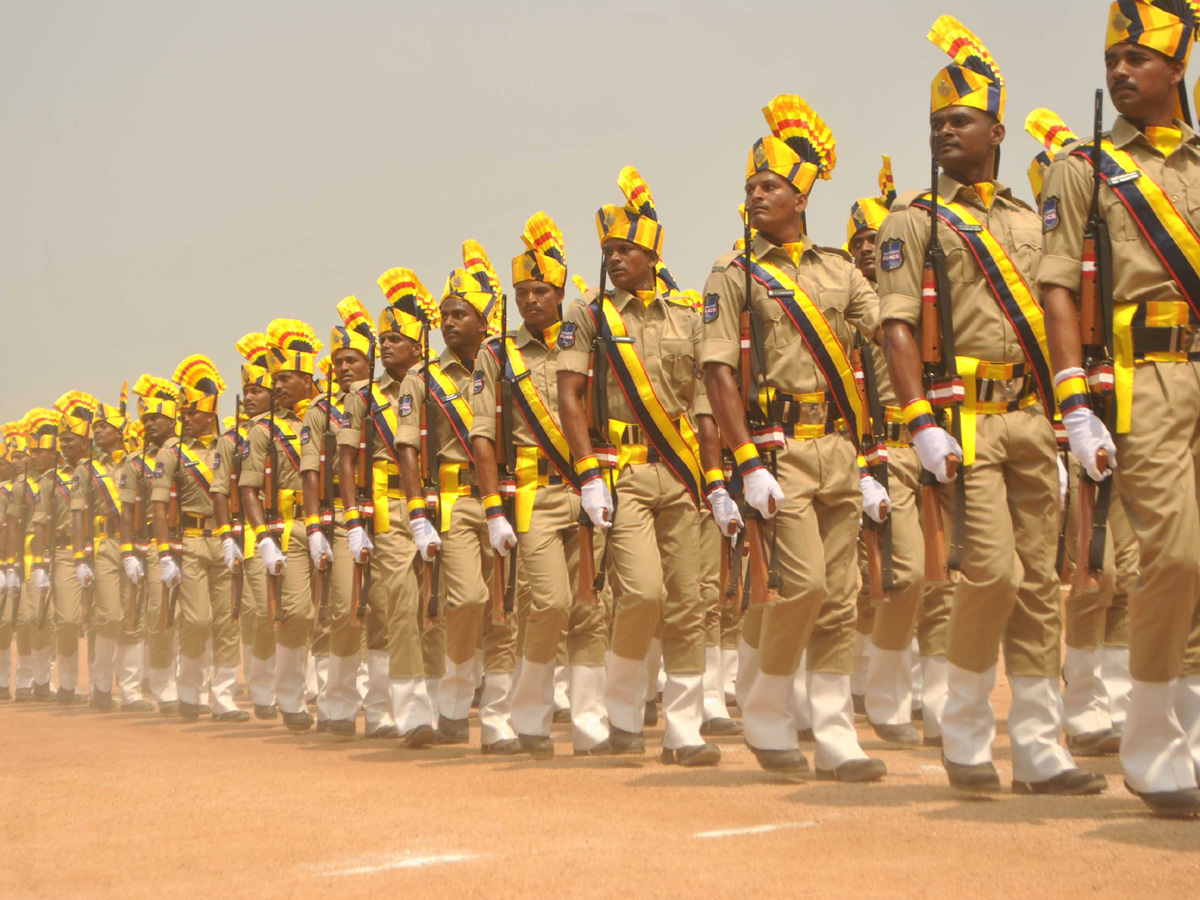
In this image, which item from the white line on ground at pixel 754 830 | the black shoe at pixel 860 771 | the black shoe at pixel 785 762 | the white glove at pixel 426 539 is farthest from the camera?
the white glove at pixel 426 539

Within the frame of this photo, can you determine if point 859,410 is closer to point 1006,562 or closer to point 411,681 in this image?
point 1006,562

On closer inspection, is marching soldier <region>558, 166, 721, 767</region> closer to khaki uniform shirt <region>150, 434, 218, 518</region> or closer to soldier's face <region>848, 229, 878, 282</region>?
soldier's face <region>848, 229, 878, 282</region>

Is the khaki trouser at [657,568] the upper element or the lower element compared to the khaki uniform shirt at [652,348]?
lower

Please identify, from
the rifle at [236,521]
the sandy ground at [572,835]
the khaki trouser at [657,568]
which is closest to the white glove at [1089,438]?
the sandy ground at [572,835]

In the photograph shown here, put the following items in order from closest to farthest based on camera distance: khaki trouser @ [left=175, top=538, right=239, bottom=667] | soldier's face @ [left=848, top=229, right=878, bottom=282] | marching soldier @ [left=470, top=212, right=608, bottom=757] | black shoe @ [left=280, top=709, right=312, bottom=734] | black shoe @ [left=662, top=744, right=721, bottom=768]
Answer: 1. black shoe @ [left=662, top=744, right=721, bottom=768]
2. marching soldier @ [left=470, top=212, right=608, bottom=757]
3. soldier's face @ [left=848, top=229, right=878, bottom=282]
4. black shoe @ [left=280, top=709, right=312, bottom=734]
5. khaki trouser @ [left=175, top=538, right=239, bottom=667]

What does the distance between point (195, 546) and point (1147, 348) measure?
11.1 meters

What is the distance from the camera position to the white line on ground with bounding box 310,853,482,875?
5055 mm

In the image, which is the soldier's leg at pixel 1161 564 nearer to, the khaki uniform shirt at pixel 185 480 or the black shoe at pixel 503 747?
the black shoe at pixel 503 747

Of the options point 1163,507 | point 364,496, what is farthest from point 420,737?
point 1163,507

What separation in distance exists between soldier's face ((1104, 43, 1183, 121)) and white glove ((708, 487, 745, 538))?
Result: 286cm

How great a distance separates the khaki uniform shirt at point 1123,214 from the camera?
17.3 ft

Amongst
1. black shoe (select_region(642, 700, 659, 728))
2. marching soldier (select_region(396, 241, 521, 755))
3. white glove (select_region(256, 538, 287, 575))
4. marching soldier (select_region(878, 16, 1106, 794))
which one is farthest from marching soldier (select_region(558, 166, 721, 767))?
white glove (select_region(256, 538, 287, 575))

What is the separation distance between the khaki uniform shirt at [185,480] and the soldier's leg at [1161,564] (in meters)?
11.0

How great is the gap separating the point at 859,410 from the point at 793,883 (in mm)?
3192
